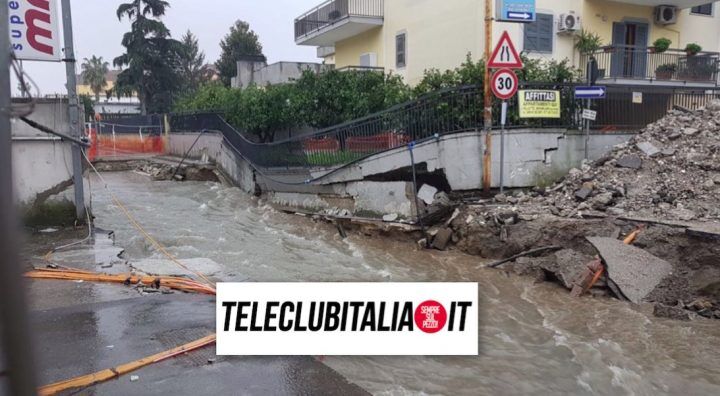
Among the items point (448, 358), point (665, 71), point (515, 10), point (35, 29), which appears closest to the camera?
point (448, 358)

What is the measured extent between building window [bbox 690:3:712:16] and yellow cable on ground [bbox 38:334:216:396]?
22.8 m

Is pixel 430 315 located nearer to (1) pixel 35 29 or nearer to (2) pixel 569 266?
(2) pixel 569 266

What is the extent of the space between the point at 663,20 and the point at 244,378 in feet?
68.8

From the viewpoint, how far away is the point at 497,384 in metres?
5.10

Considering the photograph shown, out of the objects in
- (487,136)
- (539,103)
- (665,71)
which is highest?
(665,71)

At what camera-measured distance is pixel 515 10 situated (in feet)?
35.7

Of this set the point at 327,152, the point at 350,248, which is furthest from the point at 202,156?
the point at 350,248

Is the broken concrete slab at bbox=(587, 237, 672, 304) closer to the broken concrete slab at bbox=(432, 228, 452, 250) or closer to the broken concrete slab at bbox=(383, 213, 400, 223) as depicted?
the broken concrete slab at bbox=(432, 228, 452, 250)

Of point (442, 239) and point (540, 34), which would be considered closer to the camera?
point (442, 239)

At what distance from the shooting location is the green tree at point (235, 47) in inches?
2003

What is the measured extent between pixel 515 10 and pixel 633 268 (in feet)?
18.7

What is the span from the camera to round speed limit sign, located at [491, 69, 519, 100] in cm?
1051

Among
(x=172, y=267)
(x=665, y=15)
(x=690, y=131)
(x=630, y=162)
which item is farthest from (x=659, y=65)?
(x=172, y=267)

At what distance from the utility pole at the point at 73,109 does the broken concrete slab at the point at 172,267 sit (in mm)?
1951
